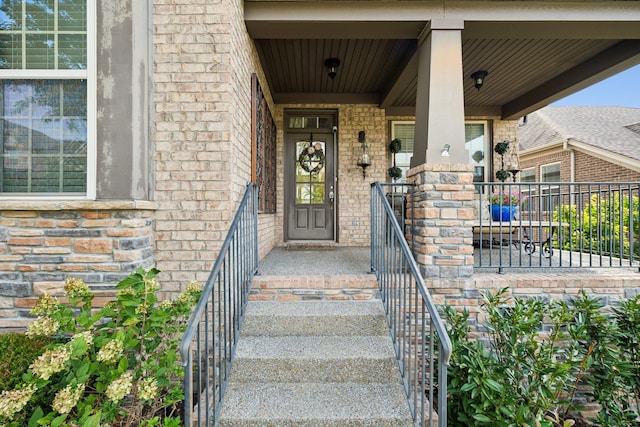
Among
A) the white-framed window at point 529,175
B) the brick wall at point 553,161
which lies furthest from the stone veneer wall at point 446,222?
the white-framed window at point 529,175

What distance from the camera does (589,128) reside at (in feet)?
33.4

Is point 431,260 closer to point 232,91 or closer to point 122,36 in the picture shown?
point 232,91

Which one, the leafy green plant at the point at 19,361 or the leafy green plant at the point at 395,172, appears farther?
the leafy green plant at the point at 395,172

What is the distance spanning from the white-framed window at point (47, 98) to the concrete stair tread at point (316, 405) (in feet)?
5.81

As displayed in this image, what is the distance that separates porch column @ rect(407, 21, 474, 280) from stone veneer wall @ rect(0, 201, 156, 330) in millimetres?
2288

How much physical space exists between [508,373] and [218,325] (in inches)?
74.7

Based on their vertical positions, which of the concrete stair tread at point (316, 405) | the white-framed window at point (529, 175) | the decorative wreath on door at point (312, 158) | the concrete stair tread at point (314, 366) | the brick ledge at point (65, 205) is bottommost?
the concrete stair tread at point (316, 405)

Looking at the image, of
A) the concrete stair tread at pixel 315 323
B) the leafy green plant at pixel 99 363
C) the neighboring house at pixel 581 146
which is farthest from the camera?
the neighboring house at pixel 581 146

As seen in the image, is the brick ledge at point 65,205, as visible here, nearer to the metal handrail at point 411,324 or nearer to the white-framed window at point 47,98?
the white-framed window at point 47,98

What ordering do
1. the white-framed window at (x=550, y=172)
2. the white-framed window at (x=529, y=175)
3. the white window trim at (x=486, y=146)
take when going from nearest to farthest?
the white window trim at (x=486, y=146) → the white-framed window at (x=550, y=172) → the white-framed window at (x=529, y=175)

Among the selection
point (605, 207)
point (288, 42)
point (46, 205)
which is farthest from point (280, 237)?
point (605, 207)

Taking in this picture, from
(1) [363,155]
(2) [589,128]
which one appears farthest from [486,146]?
(2) [589,128]

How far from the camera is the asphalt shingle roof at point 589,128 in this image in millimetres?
8727

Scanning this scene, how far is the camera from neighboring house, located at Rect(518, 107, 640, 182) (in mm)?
8047
